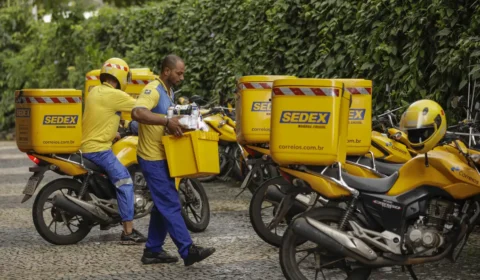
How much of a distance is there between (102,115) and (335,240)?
140 inches

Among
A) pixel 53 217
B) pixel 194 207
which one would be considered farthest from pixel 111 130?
pixel 194 207

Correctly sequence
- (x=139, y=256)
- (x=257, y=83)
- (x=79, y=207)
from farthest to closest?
(x=257, y=83)
(x=79, y=207)
(x=139, y=256)

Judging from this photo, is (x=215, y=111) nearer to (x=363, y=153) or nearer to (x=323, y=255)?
(x=363, y=153)

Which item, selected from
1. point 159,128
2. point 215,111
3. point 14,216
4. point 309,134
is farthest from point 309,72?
point 309,134

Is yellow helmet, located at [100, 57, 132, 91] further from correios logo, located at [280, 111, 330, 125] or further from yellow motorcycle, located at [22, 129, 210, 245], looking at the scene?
correios logo, located at [280, 111, 330, 125]

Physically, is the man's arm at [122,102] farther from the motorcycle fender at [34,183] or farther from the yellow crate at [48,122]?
the motorcycle fender at [34,183]

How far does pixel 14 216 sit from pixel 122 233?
2.49 m

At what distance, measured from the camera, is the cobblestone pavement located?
7.95 metres

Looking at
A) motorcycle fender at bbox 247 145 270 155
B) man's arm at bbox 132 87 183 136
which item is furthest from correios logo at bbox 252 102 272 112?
man's arm at bbox 132 87 183 136

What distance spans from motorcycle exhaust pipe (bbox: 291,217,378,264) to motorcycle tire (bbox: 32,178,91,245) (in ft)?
11.4

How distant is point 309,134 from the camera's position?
23.4ft

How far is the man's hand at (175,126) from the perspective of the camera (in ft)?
26.0

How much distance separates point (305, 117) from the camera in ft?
23.5

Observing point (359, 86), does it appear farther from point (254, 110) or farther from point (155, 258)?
point (155, 258)
